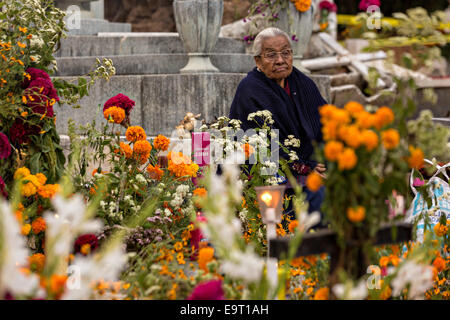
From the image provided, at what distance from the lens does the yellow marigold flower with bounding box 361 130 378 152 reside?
1.96 meters

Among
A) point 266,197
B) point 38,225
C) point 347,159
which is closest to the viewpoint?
point 347,159

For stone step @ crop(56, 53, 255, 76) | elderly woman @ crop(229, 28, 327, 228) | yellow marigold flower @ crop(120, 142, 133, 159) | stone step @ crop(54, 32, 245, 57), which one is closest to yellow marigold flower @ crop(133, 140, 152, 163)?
yellow marigold flower @ crop(120, 142, 133, 159)

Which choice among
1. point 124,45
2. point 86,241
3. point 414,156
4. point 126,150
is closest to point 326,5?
point 124,45

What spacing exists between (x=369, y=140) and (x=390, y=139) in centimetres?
7

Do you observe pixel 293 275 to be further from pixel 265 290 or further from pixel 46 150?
pixel 46 150

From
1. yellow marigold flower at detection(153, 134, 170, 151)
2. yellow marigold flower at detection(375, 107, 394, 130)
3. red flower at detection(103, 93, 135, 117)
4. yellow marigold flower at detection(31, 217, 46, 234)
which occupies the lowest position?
yellow marigold flower at detection(31, 217, 46, 234)

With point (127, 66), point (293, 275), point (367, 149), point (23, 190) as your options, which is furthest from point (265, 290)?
point (127, 66)

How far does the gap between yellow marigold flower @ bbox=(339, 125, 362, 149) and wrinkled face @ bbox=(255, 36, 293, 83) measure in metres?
2.58

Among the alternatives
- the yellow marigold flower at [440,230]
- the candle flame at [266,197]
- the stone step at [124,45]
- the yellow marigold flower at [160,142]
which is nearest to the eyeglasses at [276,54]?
the yellow marigold flower at [160,142]

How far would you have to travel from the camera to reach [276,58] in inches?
179

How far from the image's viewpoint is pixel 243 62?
7.50 metres

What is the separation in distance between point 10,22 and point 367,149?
2.83 metres

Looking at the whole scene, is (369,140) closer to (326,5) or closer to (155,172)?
(155,172)

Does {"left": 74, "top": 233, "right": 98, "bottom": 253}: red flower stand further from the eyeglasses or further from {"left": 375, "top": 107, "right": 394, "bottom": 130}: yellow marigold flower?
the eyeglasses
